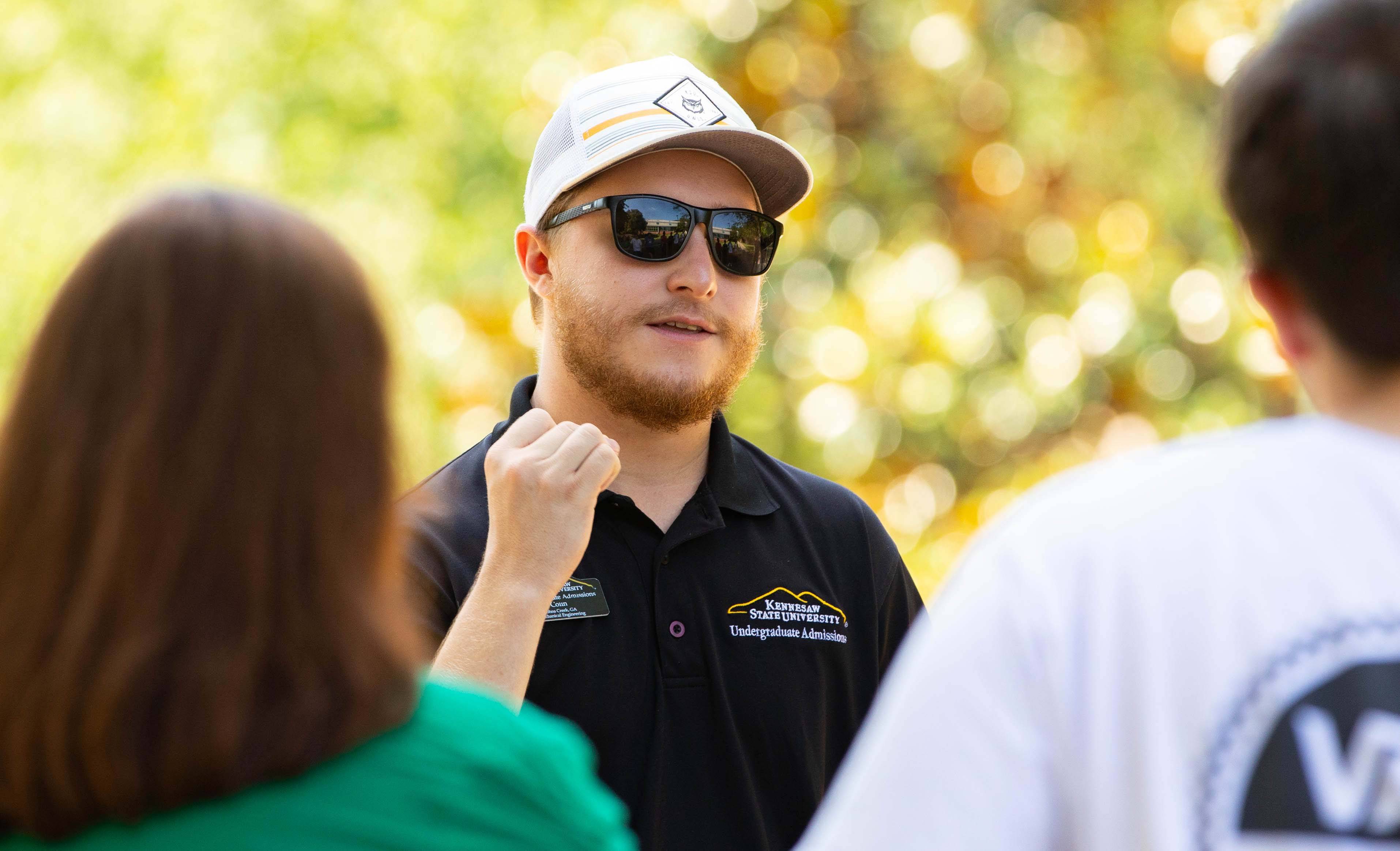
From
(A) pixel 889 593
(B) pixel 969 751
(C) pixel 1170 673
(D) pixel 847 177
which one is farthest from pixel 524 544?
(D) pixel 847 177

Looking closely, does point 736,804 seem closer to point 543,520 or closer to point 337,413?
point 543,520

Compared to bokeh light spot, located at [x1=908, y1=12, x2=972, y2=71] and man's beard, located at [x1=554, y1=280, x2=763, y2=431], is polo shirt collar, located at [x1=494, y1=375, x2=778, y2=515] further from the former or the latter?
bokeh light spot, located at [x1=908, y1=12, x2=972, y2=71]

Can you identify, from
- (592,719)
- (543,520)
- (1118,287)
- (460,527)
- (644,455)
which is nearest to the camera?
(543,520)

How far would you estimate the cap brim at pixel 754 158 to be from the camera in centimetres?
270

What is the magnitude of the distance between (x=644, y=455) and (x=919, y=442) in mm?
6076

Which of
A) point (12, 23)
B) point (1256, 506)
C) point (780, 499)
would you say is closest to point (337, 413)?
point (1256, 506)

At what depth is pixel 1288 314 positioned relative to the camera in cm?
122

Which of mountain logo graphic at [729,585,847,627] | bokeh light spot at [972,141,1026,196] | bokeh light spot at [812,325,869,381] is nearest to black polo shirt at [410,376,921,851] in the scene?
mountain logo graphic at [729,585,847,627]

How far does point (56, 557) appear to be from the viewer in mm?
1148

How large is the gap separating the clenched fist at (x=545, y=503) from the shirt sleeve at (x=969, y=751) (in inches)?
42.5

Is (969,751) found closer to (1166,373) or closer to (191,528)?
(191,528)

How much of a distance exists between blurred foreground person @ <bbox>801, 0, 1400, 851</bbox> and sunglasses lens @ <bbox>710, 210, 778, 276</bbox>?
5.32 ft

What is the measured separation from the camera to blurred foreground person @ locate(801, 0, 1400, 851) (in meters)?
1.07

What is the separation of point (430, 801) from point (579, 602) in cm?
130
